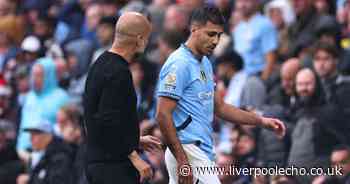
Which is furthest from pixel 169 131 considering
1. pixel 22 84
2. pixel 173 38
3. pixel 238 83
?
pixel 22 84

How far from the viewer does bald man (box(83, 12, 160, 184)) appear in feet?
27.2

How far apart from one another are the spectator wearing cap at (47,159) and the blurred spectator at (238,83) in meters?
2.20

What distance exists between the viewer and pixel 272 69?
14.9 metres

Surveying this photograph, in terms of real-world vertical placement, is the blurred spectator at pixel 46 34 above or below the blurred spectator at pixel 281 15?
below

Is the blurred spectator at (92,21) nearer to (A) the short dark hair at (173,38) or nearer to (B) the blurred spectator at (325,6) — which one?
(A) the short dark hair at (173,38)

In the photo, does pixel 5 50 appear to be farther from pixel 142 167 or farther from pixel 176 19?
pixel 142 167

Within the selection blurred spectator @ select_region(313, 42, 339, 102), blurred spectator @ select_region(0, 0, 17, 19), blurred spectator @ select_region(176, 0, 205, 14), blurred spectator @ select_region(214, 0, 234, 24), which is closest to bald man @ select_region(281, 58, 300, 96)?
blurred spectator @ select_region(313, 42, 339, 102)

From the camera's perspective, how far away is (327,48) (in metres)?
13.5

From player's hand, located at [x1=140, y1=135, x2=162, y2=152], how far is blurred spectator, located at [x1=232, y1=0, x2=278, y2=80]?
20.3 feet

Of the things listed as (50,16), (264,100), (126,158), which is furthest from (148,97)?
(126,158)

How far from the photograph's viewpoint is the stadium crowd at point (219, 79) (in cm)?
1236

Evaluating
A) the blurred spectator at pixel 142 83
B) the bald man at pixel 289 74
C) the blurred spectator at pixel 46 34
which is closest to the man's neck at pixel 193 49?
the bald man at pixel 289 74

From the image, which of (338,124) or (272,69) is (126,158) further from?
(272,69)

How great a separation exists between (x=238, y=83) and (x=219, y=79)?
0.36 m
